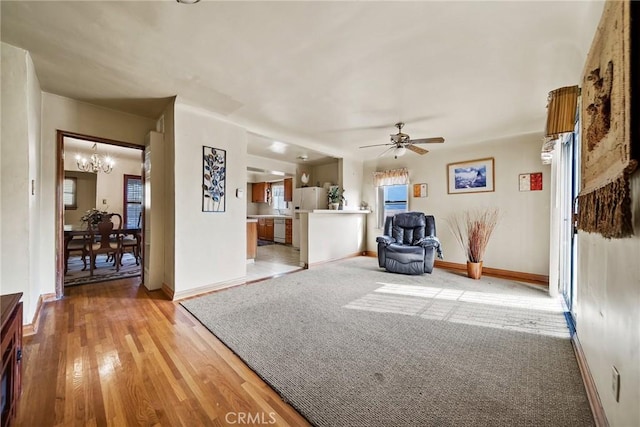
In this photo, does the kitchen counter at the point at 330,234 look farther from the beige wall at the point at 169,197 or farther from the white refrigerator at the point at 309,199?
the beige wall at the point at 169,197

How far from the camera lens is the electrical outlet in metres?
1.06

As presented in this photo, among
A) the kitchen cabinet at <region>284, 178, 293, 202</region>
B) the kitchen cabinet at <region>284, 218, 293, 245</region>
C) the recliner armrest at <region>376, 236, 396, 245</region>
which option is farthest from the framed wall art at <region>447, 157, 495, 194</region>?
the kitchen cabinet at <region>284, 218, 293, 245</region>

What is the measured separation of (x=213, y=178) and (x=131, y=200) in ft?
16.7

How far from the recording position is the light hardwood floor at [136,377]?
1329mm

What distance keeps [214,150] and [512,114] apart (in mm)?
3978

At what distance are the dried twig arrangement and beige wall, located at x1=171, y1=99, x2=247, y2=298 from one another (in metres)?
3.66

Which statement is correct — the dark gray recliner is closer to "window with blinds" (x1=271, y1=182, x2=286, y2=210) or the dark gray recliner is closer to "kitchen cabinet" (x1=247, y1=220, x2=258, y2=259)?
"kitchen cabinet" (x1=247, y1=220, x2=258, y2=259)

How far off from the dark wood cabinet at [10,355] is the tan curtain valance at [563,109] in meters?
3.38

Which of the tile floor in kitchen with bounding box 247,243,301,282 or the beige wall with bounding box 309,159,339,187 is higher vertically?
the beige wall with bounding box 309,159,339,187

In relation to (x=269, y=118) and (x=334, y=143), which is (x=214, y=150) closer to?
(x=269, y=118)

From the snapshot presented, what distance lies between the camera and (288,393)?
4.89ft

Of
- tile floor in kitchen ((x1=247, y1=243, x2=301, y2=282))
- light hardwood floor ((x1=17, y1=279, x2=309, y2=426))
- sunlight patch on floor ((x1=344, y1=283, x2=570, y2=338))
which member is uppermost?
sunlight patch on floor ((x1=344, y1=283, x2=570, y2=338))

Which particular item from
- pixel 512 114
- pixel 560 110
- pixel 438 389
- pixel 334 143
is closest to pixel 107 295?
pixel 438 389

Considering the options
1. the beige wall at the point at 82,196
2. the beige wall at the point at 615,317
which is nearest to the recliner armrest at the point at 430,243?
the beige wall at the point at 615,317
